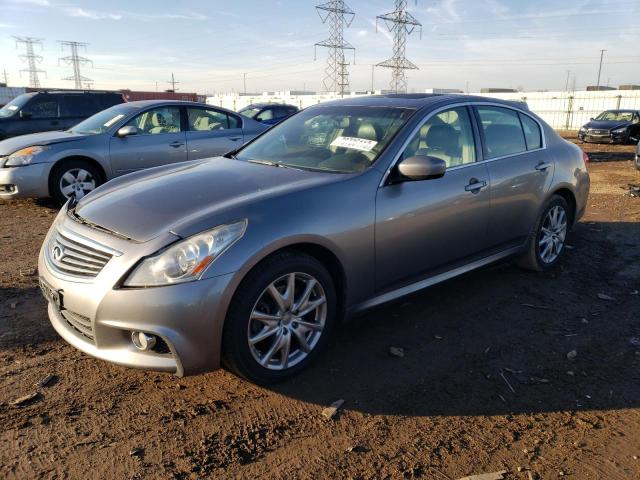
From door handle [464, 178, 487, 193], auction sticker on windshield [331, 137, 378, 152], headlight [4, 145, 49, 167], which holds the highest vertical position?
auction sticker on windshield [331, 137, 378, 152]

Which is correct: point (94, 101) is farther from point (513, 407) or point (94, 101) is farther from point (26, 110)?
point (513, 407)

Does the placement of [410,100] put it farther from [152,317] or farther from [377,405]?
[152,317]

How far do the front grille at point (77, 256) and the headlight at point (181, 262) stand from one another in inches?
9.9

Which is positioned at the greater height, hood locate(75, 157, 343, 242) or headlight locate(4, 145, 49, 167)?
hood locate(75, 157, 343, 242)

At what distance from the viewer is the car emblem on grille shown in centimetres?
300

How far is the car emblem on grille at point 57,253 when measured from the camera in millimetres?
2998

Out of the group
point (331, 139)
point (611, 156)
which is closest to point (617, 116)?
point (611, 156)

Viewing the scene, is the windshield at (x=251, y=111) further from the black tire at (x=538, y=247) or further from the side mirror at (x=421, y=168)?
the side mirror at (x=421, y=168)

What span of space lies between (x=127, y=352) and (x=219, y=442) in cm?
68

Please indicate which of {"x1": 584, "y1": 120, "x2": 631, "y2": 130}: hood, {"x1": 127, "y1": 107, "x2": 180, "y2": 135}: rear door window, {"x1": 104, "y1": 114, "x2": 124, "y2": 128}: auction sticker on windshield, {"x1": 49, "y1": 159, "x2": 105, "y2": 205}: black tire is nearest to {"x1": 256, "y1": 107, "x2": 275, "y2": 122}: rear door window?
{"x1": 127, "y1": 107, "x2": 180, "y2": 135}: rear door window

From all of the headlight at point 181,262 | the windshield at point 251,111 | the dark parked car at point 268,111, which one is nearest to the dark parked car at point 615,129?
the dark parked car at point 268,111

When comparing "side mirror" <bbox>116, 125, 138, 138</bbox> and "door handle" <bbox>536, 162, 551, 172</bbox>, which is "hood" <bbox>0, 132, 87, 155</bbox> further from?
"door handle" <bbox>536, 162, 551, 172</bbox>

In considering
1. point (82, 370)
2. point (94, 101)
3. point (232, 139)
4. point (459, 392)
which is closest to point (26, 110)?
point (94, 101)

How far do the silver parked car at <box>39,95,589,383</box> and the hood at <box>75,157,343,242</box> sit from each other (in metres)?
0.01
